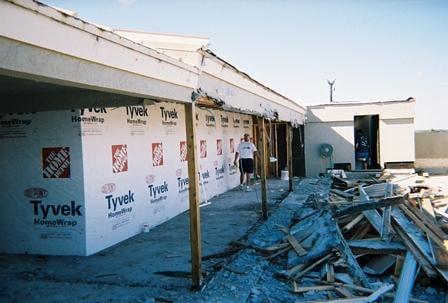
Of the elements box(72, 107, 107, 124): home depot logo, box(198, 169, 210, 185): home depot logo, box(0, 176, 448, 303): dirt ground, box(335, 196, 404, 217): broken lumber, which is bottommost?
box(0, 176, 448, 303): dirt ground

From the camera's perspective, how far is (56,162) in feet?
20.0

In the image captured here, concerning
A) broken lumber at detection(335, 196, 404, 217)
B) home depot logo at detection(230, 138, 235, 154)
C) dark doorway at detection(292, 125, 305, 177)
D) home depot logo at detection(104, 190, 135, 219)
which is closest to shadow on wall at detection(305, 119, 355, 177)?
dark doorway at detection(292, 125, 305, 177)

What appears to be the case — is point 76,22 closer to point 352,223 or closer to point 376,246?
point 376,246

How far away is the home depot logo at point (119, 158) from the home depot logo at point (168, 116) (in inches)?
68.3

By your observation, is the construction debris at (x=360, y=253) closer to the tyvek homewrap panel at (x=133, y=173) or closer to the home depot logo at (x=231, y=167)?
the tyvek homewrap panel at (x=133, y=173)

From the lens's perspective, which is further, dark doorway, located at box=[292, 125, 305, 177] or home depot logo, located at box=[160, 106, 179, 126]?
dark doorway, located at box=[292, 125, 305, 177]

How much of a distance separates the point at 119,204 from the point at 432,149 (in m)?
19.0

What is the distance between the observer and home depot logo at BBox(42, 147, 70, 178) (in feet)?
19.8

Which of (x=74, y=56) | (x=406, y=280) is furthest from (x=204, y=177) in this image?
(x=74, y=56)

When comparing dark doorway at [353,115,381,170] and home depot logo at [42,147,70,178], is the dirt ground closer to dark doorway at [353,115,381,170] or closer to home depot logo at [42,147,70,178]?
home depot logo at [42,147,70,178]

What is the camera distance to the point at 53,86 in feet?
14.2

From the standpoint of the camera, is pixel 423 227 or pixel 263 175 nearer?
pixel 423 227

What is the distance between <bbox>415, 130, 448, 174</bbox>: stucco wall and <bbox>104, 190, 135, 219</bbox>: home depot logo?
17321 mm

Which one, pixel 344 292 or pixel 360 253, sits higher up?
pixel 360 253
